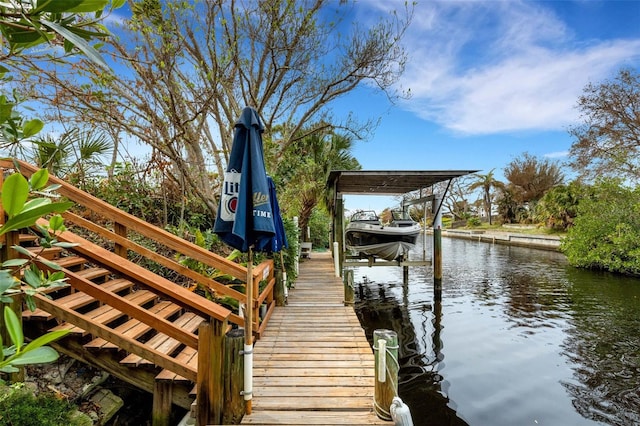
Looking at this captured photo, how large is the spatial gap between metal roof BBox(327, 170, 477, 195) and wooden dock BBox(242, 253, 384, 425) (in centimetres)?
385

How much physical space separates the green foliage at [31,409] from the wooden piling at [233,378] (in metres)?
1.21

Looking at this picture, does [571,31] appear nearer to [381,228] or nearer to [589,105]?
[381,228]

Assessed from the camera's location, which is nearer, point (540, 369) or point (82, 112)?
point (540, 369)

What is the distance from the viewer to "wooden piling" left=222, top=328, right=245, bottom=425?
2.47m

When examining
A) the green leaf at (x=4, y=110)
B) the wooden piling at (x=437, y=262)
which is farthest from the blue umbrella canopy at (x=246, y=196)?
the wooden piling at (x=437, y=262)

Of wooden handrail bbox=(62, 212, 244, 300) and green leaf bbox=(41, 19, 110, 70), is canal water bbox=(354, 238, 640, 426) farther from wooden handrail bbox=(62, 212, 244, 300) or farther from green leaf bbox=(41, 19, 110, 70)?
green leaf bbox=(41, 19, 110, 70)

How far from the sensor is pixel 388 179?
923cm

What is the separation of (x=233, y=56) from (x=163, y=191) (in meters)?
3.13

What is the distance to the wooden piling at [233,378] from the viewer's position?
97.3 inches

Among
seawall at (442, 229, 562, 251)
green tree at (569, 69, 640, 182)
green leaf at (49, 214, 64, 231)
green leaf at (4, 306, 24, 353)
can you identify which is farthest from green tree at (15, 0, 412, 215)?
green tree at (569, 69, 640, 182)

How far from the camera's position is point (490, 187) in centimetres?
3925

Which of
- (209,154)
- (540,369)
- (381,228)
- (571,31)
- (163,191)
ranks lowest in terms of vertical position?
(540,369)

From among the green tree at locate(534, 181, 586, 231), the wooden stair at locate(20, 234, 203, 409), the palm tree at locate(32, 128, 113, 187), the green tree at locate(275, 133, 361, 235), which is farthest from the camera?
the green tree at locate(534, 181, 586, 231)

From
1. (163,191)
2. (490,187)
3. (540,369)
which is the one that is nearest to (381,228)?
(540,369)
